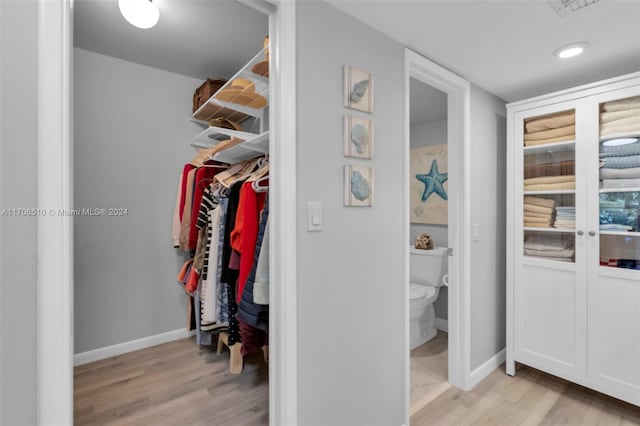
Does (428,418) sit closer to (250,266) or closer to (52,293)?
(250,266)

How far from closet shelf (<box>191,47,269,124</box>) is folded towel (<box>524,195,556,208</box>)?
2066 mm

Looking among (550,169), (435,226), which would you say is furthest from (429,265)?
(550,169)

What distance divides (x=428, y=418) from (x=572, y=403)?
1.00 meters

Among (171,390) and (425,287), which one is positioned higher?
(425,287)

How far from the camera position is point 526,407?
77.9 inches

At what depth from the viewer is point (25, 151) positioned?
792mm

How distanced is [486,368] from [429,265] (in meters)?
1.00

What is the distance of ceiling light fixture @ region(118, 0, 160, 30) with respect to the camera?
1.47 m

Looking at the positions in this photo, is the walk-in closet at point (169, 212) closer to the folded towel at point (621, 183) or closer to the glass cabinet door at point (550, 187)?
the glass cabinet door at point (550, 187)

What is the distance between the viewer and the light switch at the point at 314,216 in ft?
4.35

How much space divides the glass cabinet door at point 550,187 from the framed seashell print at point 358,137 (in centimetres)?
149

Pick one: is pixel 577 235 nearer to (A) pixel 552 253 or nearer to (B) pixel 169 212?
(A) pixel 552 253

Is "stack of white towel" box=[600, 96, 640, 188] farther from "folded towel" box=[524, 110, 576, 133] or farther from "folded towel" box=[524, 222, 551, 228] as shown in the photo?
"folded towel" box=[524, 222, 551, 228]

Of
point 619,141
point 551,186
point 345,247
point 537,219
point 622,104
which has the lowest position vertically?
point 345,247
